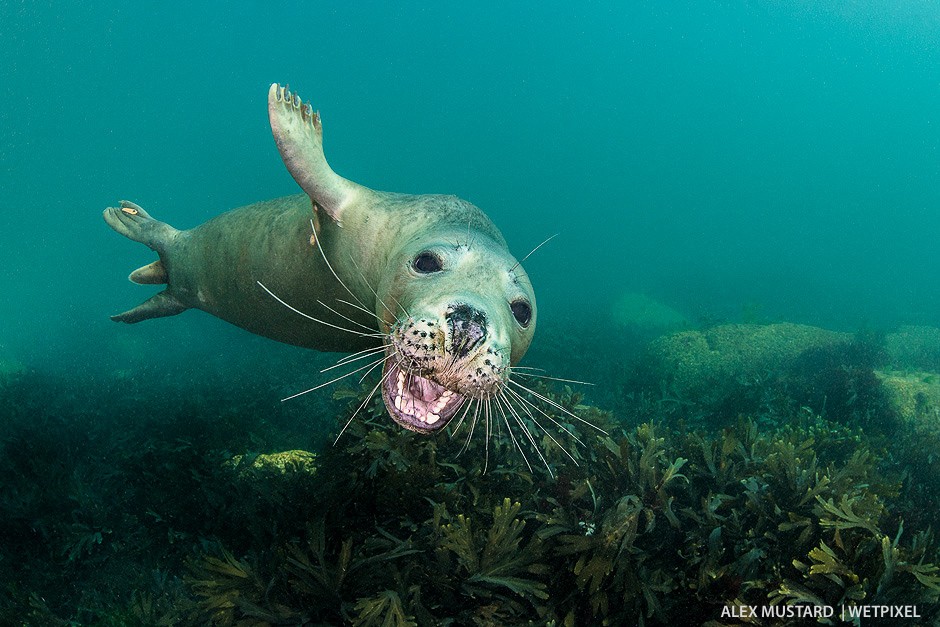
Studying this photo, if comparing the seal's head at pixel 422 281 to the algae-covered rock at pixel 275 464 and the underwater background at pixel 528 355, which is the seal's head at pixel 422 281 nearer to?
the underwater background at pixel 528 355

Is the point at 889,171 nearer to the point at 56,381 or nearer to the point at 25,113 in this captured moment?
the point at 56,381

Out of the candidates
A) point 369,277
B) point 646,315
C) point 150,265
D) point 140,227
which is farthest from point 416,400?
point 646,315

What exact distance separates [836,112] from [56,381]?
127 m

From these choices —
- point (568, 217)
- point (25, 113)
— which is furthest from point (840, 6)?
point (25, 113)

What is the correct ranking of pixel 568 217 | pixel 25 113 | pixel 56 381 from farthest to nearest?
1. pixel 25 113
2. pixel 568 217
3. pixel 56 381

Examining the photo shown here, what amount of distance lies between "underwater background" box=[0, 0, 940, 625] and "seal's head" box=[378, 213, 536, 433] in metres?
0.76

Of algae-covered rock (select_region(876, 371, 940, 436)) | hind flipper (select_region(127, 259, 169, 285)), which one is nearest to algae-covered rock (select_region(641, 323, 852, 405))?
algae-covered rock (select_region(876, 371, 940, 436))

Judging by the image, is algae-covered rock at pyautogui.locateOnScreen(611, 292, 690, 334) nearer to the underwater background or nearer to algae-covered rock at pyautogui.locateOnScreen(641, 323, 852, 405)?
the underwater background

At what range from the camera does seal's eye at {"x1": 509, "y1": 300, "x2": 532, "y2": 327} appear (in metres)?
2.51

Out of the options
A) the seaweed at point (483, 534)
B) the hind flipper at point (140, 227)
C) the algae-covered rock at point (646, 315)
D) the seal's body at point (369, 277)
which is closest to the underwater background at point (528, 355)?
the seaweed at point (483, 534)

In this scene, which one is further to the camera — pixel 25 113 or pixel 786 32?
pixel 786 32

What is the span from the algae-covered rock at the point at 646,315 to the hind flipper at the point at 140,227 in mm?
13713

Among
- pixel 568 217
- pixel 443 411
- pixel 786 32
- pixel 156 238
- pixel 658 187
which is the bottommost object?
pixel 443 411

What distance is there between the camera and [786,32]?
9419 centimetres
